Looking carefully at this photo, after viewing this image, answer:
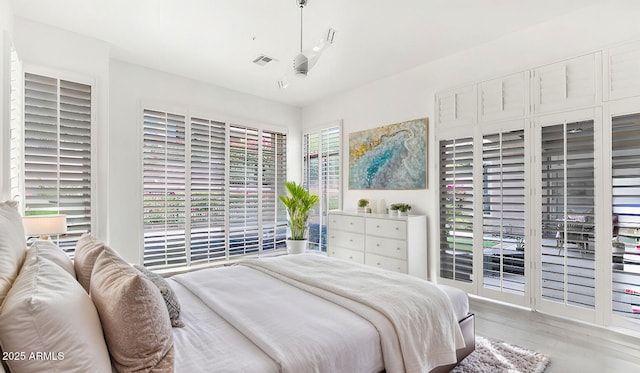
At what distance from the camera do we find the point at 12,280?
110 centimetres

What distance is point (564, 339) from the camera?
100 inches

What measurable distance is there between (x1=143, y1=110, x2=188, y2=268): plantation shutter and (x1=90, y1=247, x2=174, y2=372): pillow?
344 centimetres

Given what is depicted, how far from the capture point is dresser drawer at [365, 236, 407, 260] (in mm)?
3826

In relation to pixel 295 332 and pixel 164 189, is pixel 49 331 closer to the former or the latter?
pixel 295 332

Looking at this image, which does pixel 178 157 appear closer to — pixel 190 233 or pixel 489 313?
pixel 190 233

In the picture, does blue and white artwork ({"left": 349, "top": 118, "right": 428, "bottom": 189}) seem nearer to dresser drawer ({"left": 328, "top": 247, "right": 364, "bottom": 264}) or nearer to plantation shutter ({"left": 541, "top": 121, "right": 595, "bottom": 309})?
dresser drawer ({"left": 328, "top": 247, "right": 364, "bottom": 264})

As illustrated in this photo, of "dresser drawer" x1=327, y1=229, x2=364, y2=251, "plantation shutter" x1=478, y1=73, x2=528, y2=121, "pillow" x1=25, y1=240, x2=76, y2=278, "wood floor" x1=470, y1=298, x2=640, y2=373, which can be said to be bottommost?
"wood floor" x1=470, y1=298, x2=640, y2=373

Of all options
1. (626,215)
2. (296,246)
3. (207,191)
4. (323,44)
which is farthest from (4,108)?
(626,215)

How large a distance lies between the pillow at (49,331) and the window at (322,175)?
4.46 metres

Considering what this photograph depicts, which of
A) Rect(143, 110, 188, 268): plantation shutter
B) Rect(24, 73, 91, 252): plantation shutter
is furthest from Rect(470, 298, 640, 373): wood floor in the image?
Rect(24, 73, 91, 252): plantation shutter

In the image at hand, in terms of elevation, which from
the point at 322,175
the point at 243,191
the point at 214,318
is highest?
the point at 322,175

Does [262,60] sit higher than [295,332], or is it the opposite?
[262,60]

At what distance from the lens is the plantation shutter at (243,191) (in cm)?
502

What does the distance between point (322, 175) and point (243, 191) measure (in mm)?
1434
